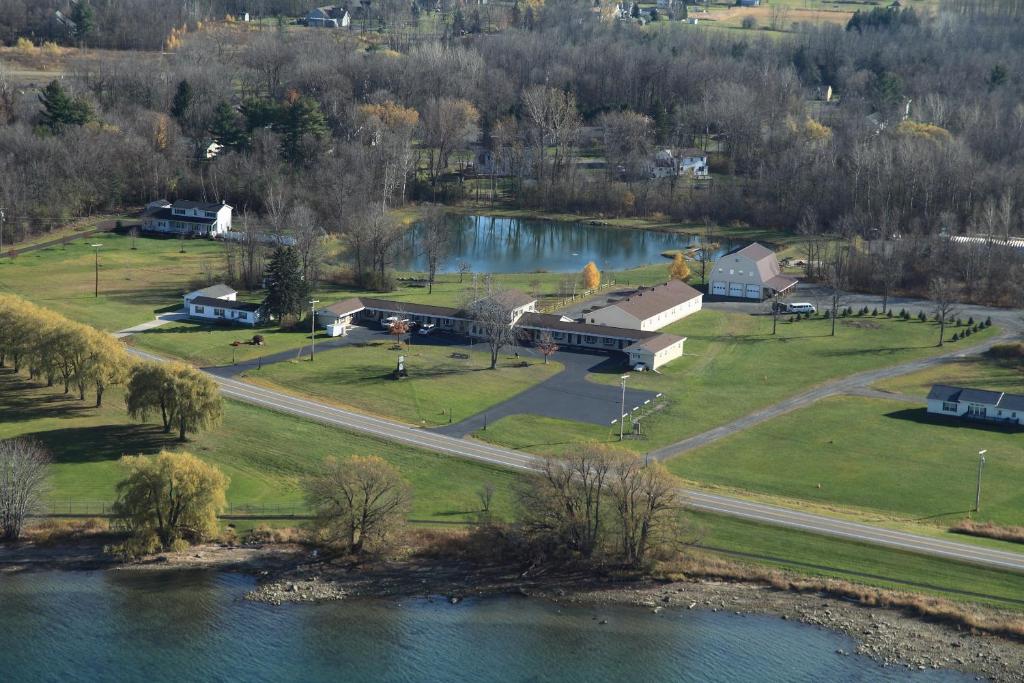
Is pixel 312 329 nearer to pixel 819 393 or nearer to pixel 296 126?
pixel 819 393

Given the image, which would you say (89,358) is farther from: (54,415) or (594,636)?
(594,636)

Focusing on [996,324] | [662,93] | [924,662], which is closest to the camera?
[924,662]

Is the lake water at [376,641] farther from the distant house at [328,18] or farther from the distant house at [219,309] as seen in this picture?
the distant house at [328,18]

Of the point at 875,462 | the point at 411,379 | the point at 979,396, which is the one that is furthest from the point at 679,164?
the point at 875,462

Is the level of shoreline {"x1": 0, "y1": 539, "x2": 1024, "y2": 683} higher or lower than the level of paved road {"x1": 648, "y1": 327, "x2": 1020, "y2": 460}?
lower

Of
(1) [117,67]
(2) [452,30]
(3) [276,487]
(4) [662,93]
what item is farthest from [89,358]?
(2) [452,30]

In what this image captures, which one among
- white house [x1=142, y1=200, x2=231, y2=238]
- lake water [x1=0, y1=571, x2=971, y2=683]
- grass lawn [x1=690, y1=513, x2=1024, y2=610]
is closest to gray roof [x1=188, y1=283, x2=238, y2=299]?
white house [x1=142, y1=200, x2=231, y2=238]

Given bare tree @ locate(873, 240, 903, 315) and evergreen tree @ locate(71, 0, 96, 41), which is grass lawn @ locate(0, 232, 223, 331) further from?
evergreen tree @ locate(71, 0, 96, 41)
